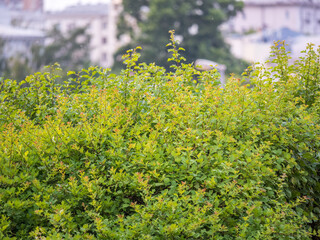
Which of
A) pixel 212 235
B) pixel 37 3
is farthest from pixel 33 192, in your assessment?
pixel 37 3

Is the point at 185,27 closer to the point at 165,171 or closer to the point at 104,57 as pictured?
the point at 104,57

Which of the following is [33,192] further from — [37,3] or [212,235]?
[37,3]

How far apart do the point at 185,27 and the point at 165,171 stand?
3846 cm

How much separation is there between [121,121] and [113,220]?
32.4 inches

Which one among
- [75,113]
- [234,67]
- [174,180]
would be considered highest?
[75,113]

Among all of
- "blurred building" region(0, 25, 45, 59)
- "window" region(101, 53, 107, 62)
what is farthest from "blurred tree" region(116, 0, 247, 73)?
"window" region(101, 53, 107, 62)

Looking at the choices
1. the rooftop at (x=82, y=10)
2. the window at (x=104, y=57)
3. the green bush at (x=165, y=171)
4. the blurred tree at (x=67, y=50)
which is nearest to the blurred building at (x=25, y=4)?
the rooftop at (x=82, y=10)

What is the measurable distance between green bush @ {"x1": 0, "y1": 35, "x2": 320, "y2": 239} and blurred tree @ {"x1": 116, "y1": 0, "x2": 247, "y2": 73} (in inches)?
1312

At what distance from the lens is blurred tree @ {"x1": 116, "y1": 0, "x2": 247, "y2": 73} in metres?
37.5

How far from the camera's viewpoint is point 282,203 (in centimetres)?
276

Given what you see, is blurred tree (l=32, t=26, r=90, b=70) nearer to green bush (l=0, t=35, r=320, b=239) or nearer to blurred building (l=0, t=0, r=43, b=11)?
blurred building (l=0, t=0, r=43, b=11)

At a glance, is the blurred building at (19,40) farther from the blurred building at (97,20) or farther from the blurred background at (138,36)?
the blurred building at (97,20)

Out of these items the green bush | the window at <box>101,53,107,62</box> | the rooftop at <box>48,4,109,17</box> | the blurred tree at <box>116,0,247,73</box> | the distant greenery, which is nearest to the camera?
the green bush

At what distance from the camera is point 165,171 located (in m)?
2.71
